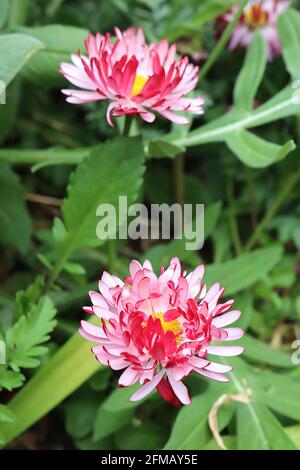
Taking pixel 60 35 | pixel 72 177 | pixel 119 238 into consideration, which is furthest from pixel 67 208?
pixel 60 35

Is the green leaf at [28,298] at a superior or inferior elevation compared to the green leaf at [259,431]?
superior

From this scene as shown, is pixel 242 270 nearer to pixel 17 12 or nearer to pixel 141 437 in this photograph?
pixel 141 437

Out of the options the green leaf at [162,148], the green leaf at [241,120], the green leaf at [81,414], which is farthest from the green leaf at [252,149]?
the green leaf at [81,414]

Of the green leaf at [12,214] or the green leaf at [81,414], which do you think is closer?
the green leaf at [81,414]

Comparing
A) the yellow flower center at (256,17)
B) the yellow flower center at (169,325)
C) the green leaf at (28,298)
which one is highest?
the yellow flower center at (256,17)

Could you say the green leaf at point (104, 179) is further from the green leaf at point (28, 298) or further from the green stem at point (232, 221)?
the green stem at point (232, 221)

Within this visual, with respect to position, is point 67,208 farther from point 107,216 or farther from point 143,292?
point 143,292

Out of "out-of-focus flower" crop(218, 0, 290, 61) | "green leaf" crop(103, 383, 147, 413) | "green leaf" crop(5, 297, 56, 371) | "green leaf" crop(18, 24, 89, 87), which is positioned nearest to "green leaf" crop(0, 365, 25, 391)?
"green leaf" crop(5, 297, 56, 371)

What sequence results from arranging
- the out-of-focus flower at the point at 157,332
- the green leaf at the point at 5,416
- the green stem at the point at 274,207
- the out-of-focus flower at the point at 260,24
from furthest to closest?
1. the out-of-focus flower at the point at 260,24
2. the green stem at the point at 274,207
3. the green leaf at the point at 5,416
4. the out-of-focus flower at the point at 157,332
